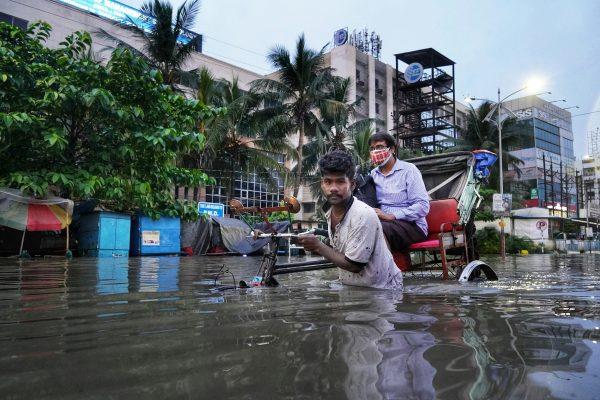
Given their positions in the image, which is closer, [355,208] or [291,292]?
[355,208]

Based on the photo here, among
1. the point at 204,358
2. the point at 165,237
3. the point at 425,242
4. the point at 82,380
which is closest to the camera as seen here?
the point at 82,380

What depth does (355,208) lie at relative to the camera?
3064 mm

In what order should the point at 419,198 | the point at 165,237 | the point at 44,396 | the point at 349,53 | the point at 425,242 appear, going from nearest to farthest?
the point at 44,396, the point at 419,198, the point at 425,242, the point at 165,237, the point at 349,53

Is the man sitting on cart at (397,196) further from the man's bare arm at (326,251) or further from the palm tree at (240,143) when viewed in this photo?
the palm tree at (240,143)

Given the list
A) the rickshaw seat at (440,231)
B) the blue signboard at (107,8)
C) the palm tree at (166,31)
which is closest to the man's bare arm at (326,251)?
the rickshaw seat at (440,231)

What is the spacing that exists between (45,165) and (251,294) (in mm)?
10999

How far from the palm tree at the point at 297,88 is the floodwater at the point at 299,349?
24.2 meters

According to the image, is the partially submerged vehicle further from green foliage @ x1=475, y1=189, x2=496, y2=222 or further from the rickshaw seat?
green foliage @ x1=475, y1=189, x2=496, y2=222

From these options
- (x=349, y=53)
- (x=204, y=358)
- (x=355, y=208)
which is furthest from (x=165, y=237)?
(x=349, y=53)

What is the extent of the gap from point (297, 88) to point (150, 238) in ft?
51.2

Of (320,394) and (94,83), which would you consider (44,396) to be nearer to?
(320,394)

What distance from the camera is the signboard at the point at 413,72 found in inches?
1753

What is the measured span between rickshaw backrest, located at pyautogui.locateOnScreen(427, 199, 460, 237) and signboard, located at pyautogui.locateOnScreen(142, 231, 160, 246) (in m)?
12.3

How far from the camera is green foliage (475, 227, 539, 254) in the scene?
2756 centimetres
